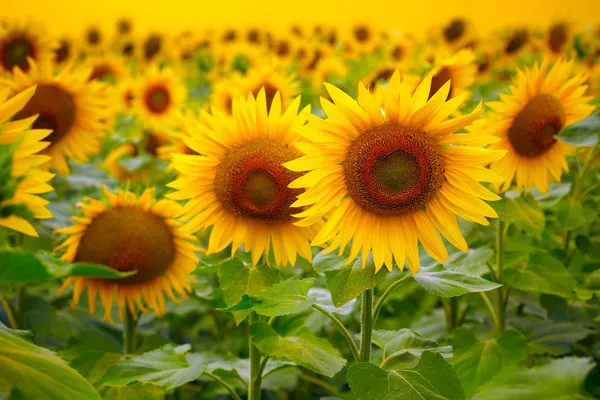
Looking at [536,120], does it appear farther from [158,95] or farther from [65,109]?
[158,95]

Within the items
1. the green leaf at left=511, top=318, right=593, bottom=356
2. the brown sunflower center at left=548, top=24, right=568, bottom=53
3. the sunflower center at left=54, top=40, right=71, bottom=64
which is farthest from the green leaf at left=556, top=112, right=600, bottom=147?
the sunflower center at left=54, top=40, right=71, bottom=64

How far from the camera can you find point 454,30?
6336 millimetres

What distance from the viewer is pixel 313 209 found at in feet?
4.76

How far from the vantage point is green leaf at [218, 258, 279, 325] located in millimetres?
1588

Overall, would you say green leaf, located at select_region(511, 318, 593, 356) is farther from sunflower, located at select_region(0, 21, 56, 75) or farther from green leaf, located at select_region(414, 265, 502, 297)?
sunflower, located at select_region(0, 21, 56, 75)

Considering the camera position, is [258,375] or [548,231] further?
[548,231]

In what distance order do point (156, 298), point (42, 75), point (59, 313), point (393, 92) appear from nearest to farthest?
point (393, 92), point (156, 298), point (59, 313), point (42, 75)

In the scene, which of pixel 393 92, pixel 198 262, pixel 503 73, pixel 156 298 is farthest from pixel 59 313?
pixel 503 73

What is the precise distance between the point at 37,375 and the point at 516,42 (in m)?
5.88

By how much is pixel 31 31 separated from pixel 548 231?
3.10 metres

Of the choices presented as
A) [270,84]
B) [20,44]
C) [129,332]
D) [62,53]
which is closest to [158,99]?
[20,44]

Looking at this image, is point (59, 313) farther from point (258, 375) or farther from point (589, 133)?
point (589, 133)

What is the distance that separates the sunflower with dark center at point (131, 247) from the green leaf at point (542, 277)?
108 cm

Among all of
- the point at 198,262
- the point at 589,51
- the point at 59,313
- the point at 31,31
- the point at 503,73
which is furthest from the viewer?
the point at 503,73
